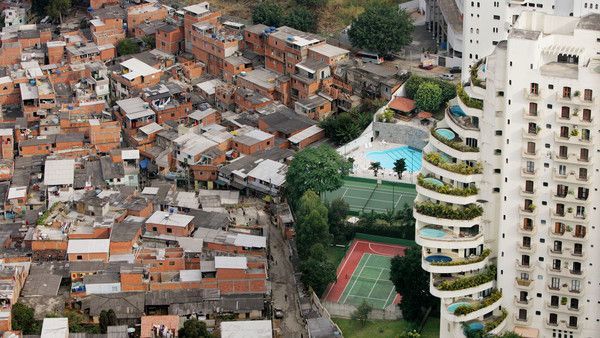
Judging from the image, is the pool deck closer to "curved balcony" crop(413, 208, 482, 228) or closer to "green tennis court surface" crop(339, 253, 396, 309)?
"green tennis court surface" crop(339, 253, 396, 309)

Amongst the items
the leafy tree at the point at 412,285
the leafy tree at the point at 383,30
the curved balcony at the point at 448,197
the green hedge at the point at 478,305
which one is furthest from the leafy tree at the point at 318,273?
the leafy tree at the point at 383,30

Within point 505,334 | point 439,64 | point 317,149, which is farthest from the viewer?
point 439,64

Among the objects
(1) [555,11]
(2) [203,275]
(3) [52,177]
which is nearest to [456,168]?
(2) [203,275]

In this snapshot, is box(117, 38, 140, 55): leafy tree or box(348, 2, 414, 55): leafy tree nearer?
box(348, 2, 414, 55): leafy tree

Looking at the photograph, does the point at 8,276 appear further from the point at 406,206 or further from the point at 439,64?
the point at 439,64

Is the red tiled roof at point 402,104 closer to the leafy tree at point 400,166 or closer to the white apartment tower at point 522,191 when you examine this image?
the leafy tree at point 400,166

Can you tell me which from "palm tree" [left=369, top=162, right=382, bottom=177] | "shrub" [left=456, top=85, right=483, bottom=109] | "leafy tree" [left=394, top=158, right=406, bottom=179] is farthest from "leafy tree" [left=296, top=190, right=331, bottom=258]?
"shrub" [left=456, top=85, right=483, bottom=109]
